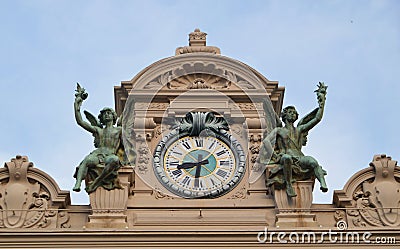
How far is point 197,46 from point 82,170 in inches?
175

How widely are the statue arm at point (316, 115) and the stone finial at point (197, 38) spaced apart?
10.1 feet

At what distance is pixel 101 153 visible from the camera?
961 inches

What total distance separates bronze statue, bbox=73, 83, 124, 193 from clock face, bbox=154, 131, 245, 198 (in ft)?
2.99

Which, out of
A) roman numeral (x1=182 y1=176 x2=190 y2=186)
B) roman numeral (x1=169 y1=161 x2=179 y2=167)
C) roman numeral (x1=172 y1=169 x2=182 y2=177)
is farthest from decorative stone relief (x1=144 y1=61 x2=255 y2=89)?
roman numeral (x1=182 y1=176 x2=190 y2=186)

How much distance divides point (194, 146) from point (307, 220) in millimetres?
2984

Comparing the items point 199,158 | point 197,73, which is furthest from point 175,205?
point 197,73

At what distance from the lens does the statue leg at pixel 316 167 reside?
942 inches

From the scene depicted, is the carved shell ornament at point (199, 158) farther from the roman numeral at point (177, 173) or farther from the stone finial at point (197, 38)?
the stone finial at point (197, 38)

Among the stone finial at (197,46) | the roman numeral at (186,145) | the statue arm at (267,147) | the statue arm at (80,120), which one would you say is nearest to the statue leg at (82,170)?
the statue arm at (80,120)

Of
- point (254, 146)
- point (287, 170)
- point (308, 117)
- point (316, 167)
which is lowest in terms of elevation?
point (287, 170)

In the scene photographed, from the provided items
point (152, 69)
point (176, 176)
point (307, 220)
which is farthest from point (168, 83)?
point (307, 220)

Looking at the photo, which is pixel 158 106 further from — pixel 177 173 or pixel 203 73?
pixel 177 173

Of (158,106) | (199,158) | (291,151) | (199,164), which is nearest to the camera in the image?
(291,151)

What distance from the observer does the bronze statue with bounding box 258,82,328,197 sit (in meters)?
24.1
